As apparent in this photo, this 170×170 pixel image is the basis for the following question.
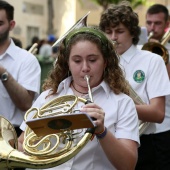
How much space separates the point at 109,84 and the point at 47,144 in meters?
0.48

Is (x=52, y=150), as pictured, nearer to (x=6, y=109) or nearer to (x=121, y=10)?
(x=121, y=10)

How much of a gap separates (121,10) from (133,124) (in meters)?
1.39

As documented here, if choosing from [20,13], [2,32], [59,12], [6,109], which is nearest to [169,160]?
[6,109]

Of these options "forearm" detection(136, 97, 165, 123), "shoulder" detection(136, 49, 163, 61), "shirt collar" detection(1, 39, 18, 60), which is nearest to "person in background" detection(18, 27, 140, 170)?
"forearm" detection(136, 97, 165, 123)

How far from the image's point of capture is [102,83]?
3.02 m

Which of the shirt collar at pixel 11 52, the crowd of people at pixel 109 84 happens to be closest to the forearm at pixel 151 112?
the crowd of people at pixel 109 84

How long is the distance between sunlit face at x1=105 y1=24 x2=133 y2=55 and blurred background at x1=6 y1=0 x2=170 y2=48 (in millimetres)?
20969

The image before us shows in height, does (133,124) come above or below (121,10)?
below

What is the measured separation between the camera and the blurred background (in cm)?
2722

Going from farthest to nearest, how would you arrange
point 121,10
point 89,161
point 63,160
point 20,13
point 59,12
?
point 59,12 → point 20,13 → point 121,10 → point 89,161 → point 63,160

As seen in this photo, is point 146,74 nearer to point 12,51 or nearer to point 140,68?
point 140,68

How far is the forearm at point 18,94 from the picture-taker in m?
4.43

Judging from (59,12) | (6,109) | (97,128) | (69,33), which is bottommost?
(59,12)

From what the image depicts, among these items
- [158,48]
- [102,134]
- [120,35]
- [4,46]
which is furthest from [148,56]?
[102,134]
